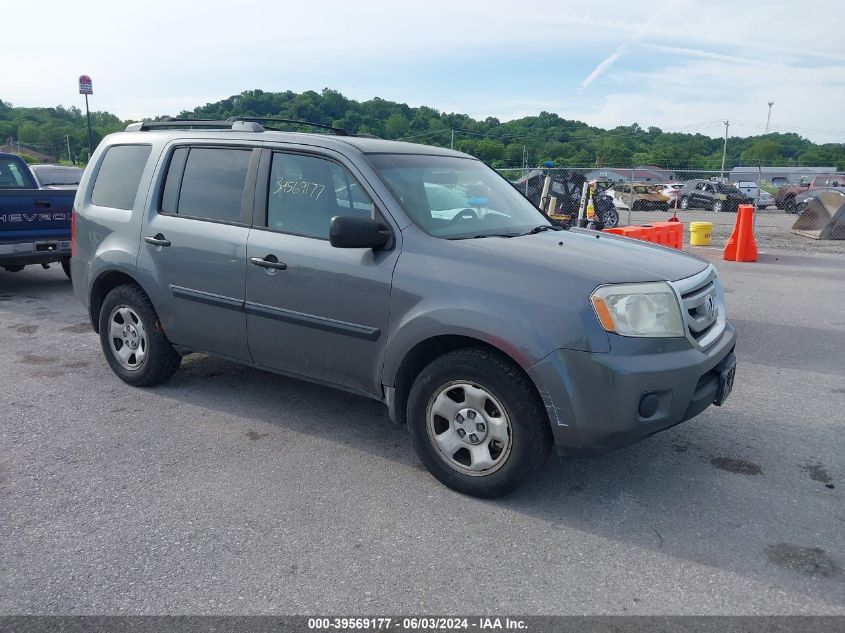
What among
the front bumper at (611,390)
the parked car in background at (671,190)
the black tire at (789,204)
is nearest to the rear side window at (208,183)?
the front bumper at (611,390)

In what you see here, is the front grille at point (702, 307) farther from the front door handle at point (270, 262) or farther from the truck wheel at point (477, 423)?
the front door handle at point (270, 262)

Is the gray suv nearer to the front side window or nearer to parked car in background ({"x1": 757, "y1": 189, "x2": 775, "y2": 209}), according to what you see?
the front side window

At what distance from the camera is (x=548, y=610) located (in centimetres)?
277

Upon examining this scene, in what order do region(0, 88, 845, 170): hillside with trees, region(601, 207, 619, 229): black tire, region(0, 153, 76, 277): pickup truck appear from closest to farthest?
region(0, 153, 76, 277): pickup truck < region(601, 207, 619, 229): black tire < region(0, 88, 845, 170): hillside with trees

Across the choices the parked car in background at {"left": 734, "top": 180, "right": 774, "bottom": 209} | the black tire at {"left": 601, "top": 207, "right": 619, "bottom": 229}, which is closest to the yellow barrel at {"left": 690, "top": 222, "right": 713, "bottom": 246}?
the black tire at {"left": 601, "top": 207, "right": 619, "bottom": 229}

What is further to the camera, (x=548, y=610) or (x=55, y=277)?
(x=55, y=277)

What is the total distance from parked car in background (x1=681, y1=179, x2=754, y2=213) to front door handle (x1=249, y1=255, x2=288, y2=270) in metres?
29.1

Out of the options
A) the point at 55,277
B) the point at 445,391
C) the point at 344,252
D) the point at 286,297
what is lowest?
the point at 55,277

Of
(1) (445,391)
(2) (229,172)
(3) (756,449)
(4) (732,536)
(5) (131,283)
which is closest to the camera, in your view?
(4) (732,536)

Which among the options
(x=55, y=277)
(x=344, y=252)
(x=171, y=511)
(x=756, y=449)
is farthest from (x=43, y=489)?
(x=55, y=277)

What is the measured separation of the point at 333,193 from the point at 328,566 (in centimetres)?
215

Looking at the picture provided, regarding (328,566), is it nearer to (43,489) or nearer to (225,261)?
(43,489)

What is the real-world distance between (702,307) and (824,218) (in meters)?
15.5

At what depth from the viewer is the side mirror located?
12.1ft
